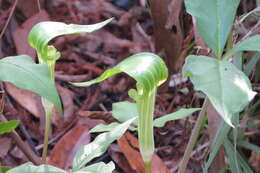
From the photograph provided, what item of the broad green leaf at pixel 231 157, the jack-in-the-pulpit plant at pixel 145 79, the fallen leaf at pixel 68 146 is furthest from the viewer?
the fallen leaf at pixel 68 146

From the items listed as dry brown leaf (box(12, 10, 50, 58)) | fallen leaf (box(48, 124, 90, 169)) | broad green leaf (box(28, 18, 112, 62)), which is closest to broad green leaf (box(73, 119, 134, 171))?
broad green leaf (box(28, 18, 112, 62))

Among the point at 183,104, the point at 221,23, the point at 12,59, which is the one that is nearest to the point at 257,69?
the point at 183,104

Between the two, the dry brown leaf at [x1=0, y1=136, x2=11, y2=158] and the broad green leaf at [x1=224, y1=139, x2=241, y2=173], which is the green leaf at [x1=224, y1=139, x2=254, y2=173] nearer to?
the broad green leaf at [x1=224, y1=139, x2=241, y2=173]

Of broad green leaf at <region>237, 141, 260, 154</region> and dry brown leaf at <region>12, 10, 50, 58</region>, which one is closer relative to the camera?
broad green leaf at <region>237, 141, 260, 154</region>

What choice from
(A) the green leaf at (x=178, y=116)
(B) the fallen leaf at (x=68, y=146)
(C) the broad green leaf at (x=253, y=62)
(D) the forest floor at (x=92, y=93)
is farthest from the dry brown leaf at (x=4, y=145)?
(C) the broad green leaf at (x=253, y=62)

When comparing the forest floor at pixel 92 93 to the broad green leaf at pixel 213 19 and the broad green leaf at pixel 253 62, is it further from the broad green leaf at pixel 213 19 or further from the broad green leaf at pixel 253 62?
the broad green leaf at pixel 213 19

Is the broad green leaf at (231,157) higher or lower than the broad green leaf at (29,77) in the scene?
lower
